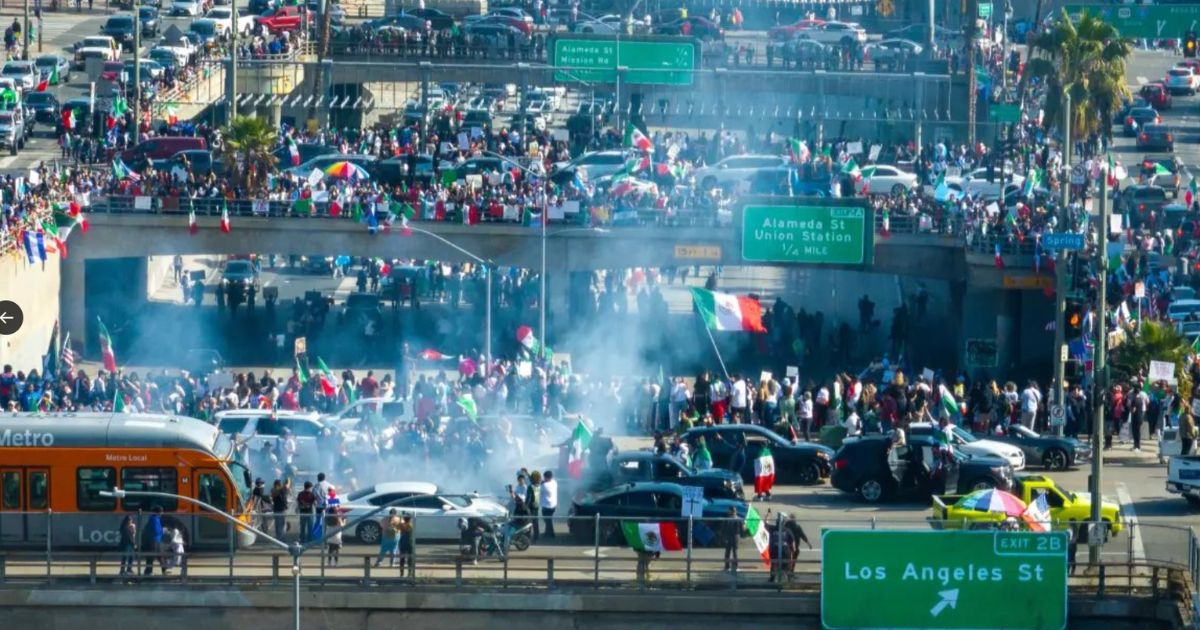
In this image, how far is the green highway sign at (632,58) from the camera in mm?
73938

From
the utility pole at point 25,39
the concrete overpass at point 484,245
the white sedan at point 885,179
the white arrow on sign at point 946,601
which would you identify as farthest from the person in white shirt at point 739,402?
the utility pole at point 25,39

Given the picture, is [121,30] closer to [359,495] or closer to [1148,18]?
[1148,18]

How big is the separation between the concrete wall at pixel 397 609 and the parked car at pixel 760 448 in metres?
8.60

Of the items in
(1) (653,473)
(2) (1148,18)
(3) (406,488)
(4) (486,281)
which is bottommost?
(1) (653,473)

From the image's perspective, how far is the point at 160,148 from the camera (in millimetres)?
69938

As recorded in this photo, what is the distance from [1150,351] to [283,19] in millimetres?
48910

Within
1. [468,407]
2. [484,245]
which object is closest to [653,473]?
[468,407]

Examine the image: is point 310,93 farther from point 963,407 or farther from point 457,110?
Result: point 963,407

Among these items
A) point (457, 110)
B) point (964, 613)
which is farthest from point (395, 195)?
point (964, 613)

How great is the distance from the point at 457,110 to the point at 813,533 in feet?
147

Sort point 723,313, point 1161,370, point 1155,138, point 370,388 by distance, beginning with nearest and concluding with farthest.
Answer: point 1161,370 < point 723,313 < point 370,388 < point 1155,138

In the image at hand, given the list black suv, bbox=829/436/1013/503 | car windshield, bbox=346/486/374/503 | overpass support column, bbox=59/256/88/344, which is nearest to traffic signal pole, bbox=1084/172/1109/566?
black suv, bbox=829/436/1013/503

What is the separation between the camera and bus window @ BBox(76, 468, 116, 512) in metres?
37.8

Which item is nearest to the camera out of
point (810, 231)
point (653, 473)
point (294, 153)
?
point (653, 473)
